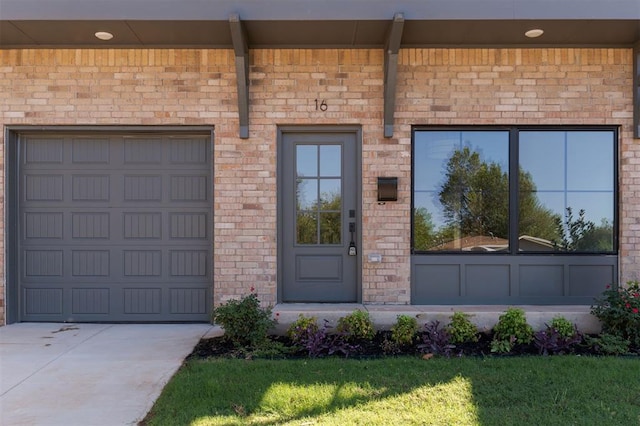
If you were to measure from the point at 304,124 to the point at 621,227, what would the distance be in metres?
4.20

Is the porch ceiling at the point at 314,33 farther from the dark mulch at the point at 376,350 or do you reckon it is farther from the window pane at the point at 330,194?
the dark mulch at the point at 376,350

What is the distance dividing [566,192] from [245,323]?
4.33 meters

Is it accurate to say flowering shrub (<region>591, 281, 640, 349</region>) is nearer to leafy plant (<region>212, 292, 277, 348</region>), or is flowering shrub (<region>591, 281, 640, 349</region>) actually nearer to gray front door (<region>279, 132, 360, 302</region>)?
gray front door (<region>279, 132, 360, 302</region>)

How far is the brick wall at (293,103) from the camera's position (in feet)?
18.1

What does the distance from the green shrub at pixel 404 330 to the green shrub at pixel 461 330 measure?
39 cm

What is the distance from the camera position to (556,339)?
4.55 m

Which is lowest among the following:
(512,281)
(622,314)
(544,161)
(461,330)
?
(461,330)

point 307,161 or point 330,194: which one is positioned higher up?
point 307,161

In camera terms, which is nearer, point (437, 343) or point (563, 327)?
point (437, 343)

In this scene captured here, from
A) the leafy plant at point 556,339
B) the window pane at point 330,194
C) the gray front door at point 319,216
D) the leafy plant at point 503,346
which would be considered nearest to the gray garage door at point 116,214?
the gray front door at point 319,216

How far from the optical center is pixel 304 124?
5574mm

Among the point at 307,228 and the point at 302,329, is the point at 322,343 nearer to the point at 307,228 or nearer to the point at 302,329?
the point at 302,329
